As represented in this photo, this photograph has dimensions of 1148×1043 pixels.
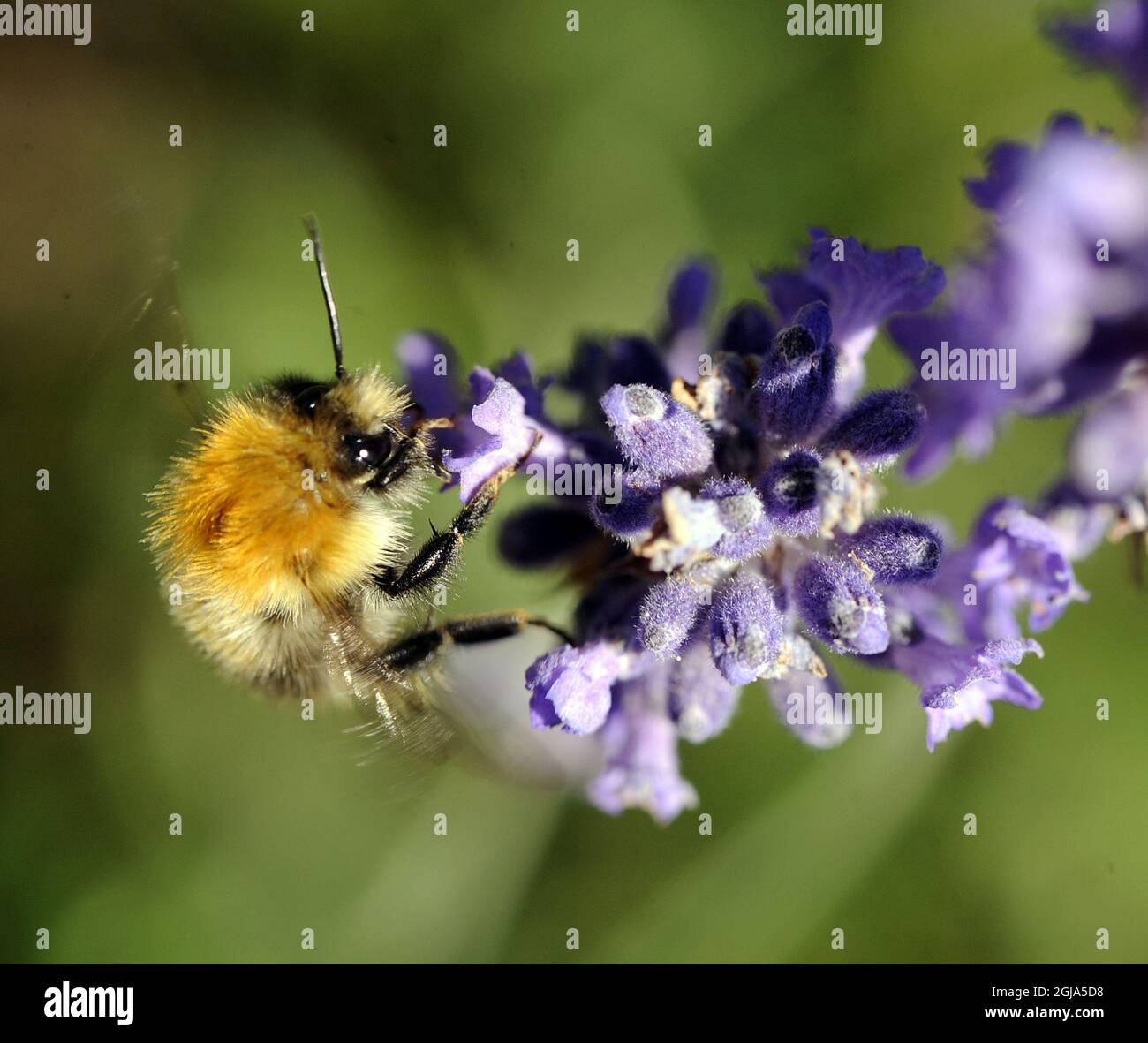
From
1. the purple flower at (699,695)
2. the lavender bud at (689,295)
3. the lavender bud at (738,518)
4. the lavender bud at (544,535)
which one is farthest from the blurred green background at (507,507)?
the lavender bud at (738,518)

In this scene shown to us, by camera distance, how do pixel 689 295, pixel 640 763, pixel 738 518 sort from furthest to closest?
pixel 689 295 → pixel 640 763 → pixel 738 518

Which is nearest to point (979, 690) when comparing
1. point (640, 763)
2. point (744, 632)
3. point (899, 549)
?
point (899, 549)

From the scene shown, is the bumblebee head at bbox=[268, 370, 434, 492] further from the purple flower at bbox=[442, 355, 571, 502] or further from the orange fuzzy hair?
the purple flower at bbox=[442, 355, 571, 502]

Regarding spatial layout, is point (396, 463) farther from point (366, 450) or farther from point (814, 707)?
point (814, 707)

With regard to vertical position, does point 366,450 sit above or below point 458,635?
above

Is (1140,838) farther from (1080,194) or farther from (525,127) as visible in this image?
(525,127)

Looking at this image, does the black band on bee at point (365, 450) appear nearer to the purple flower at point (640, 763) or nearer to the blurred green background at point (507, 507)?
the purple flower at point (640, 763)

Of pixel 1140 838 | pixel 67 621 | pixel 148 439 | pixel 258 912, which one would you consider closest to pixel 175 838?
pixel 258 912
